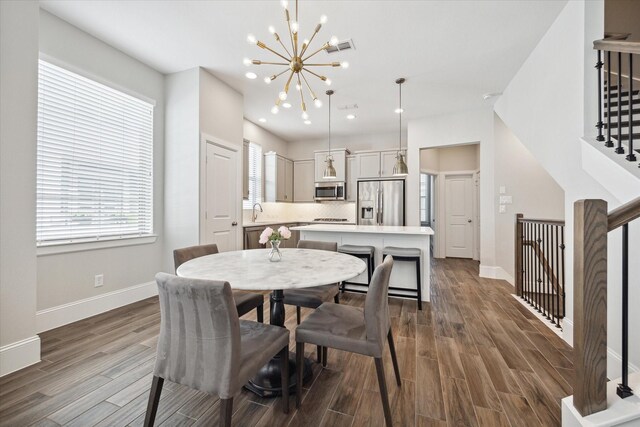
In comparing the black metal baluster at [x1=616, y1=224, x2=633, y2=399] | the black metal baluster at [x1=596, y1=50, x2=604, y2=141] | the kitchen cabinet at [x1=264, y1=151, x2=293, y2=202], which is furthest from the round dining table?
the kitchen cabinet at [x1=264, y1=151, x2=293, y2=202]

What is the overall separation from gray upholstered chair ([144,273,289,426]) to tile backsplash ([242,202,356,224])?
15.9 ft

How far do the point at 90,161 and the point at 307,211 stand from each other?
15.6 ft

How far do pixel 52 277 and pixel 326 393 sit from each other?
287 centimetres

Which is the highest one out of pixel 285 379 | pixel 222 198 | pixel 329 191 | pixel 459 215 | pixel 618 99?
pixel 618 99

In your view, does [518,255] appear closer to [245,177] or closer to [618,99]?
[618,99]

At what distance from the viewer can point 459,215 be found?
261 inches

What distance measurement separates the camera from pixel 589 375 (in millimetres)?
1108

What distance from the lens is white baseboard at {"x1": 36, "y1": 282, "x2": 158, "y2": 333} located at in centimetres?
256

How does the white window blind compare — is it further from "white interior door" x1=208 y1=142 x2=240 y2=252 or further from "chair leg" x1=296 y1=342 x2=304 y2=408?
"chair leg" x1=296 y1=342 x2=304 y2=408

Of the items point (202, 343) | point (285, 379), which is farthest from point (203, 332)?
point (285, 379)

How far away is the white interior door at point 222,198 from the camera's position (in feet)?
12.1

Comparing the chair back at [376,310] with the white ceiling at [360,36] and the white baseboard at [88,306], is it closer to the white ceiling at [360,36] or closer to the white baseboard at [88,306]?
the white ceiling at [360,36]

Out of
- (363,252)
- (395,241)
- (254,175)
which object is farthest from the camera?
(254,175)

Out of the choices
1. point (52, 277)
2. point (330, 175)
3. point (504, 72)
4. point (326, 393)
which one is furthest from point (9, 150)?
point (504, 72)
